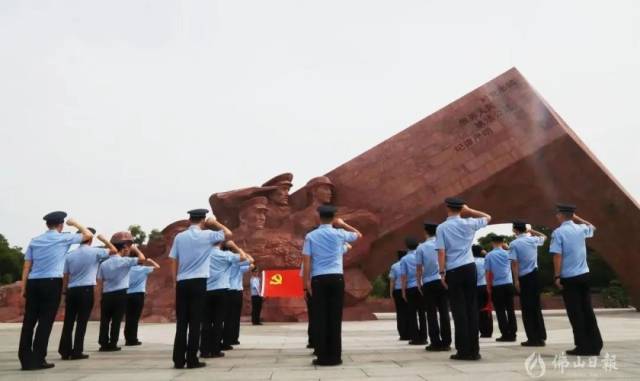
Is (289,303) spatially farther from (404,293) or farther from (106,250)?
(106,250)

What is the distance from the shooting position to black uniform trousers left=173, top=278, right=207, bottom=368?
4711mm

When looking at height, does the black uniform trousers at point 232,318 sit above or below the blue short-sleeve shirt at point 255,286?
below

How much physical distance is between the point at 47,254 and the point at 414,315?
4.78m

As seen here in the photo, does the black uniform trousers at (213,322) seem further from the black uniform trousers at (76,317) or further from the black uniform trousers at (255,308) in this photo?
the black uniform trousers at (255,308)

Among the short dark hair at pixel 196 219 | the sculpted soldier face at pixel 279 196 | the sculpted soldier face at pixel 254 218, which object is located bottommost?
the short dark hair at pixel 196 219

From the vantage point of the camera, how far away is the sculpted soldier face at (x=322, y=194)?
571 inches

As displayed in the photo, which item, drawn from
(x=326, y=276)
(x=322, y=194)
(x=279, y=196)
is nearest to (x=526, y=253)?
(x=326, y=276)

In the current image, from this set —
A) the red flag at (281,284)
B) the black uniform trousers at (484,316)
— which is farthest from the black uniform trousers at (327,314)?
the red flag at (281,284)

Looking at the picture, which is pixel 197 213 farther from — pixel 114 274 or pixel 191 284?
pixel 114 274

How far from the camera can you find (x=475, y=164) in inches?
553

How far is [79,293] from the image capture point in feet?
19.4

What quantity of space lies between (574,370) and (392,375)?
145cm

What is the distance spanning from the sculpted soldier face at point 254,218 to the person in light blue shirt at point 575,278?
978cm

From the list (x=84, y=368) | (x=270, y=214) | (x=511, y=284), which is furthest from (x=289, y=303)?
(x=84, y=368)
